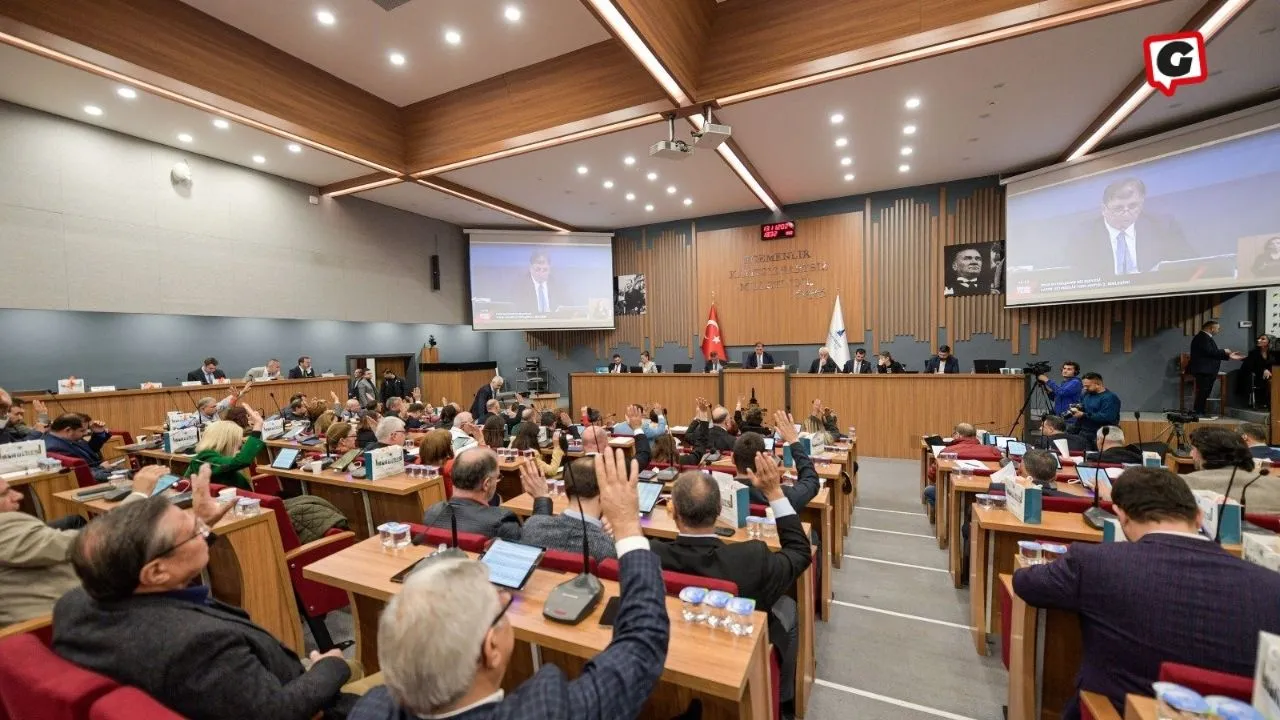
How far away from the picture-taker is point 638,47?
455 cm

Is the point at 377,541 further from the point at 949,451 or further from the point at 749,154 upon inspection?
the point at 749,154

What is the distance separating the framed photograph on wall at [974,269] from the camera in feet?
28.4

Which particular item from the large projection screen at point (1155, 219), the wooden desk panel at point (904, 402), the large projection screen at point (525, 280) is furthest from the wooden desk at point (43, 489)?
the large projection screen at point (1155, 219)

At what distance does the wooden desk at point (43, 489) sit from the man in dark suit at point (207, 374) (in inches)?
168

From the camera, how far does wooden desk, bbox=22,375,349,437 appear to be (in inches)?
239

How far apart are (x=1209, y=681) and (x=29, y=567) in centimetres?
369

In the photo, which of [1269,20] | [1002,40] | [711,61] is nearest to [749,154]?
[711,61]

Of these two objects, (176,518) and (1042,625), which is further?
(1042,625)

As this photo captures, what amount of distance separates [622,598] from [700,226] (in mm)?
10766

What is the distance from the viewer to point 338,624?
9.95ft

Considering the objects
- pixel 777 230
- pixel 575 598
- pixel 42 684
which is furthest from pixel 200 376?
pixel 777 230

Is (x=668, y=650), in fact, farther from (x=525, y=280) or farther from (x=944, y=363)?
(x=525, y=280)

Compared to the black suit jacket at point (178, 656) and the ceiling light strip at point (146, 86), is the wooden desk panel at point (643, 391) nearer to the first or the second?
the ceiling light strip at point (146, 86)

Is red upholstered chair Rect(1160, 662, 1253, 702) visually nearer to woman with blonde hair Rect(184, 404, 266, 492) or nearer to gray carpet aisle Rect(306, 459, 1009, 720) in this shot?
gray carpet aisle Rect(306, 459, 1009, 720)
